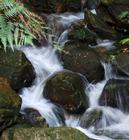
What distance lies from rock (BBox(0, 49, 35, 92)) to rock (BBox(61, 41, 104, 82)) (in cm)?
117

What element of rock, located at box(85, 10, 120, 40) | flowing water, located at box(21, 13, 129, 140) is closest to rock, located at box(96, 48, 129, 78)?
flowing water, located at box(21, 13, 129, 140)

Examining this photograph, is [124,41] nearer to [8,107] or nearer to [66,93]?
[66,93]

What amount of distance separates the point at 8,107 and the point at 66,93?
1.65 meters

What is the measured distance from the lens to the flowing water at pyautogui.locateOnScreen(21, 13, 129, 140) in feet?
23.4

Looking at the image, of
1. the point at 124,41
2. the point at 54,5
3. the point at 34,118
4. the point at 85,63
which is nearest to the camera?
the point at 34,118

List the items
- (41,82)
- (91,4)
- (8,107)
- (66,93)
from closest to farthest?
(8,107), (66,93), (41,82), (91,4)

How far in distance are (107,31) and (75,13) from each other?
1.90 m

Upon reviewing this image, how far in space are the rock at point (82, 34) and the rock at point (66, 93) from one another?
88.9 inches

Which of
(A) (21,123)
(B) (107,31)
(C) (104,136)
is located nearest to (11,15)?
(A) (21,123)

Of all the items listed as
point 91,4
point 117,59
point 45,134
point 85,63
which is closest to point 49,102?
point 85,63

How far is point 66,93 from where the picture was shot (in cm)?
727

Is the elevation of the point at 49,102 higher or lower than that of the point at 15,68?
lower

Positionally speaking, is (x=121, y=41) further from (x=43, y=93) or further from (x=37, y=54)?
(x=43, y=93)

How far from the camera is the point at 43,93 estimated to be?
305 inches
